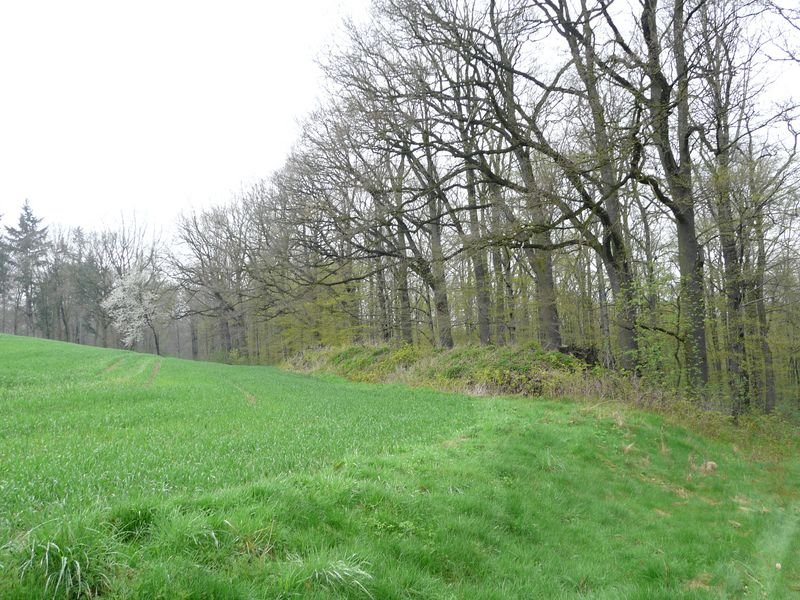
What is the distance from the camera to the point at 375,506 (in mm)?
4902

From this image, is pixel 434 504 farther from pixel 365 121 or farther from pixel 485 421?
pixel 365 121

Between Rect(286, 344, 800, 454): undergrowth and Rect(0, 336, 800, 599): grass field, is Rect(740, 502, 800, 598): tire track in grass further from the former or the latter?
Rect(286, 344, 800, 454): undergrowth

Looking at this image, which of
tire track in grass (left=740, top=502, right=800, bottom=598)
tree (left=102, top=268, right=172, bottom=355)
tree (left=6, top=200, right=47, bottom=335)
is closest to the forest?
tire track in grass (left=740, top=502, right=800, bottom=598)

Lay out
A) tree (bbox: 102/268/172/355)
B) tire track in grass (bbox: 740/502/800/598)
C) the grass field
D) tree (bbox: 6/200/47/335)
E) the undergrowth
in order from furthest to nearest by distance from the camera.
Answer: tree (bbox: 6/200/47/335)
tree (bbox: 102/268/172/355)
the undergrowth
tire track in grass (bbox: 740/502/800/598)
the grass field

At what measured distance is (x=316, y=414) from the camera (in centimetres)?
1079

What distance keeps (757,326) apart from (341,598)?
22913 millimetres

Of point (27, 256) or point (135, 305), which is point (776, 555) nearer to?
point (135, 305)

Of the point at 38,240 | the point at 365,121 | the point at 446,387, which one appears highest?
the point at 38,240

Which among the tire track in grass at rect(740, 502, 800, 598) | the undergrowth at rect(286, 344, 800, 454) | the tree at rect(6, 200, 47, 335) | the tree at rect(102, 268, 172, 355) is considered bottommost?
the tire track in grass at rect(740, 502, 800, 598)

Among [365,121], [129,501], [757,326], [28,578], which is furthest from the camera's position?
[757,326]

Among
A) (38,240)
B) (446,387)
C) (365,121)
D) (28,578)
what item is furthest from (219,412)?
(38,240)

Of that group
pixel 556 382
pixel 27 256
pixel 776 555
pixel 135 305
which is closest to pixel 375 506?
pixel 776 555

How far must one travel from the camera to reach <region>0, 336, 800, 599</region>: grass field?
332 centimetres

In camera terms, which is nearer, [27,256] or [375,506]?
[375,506]
